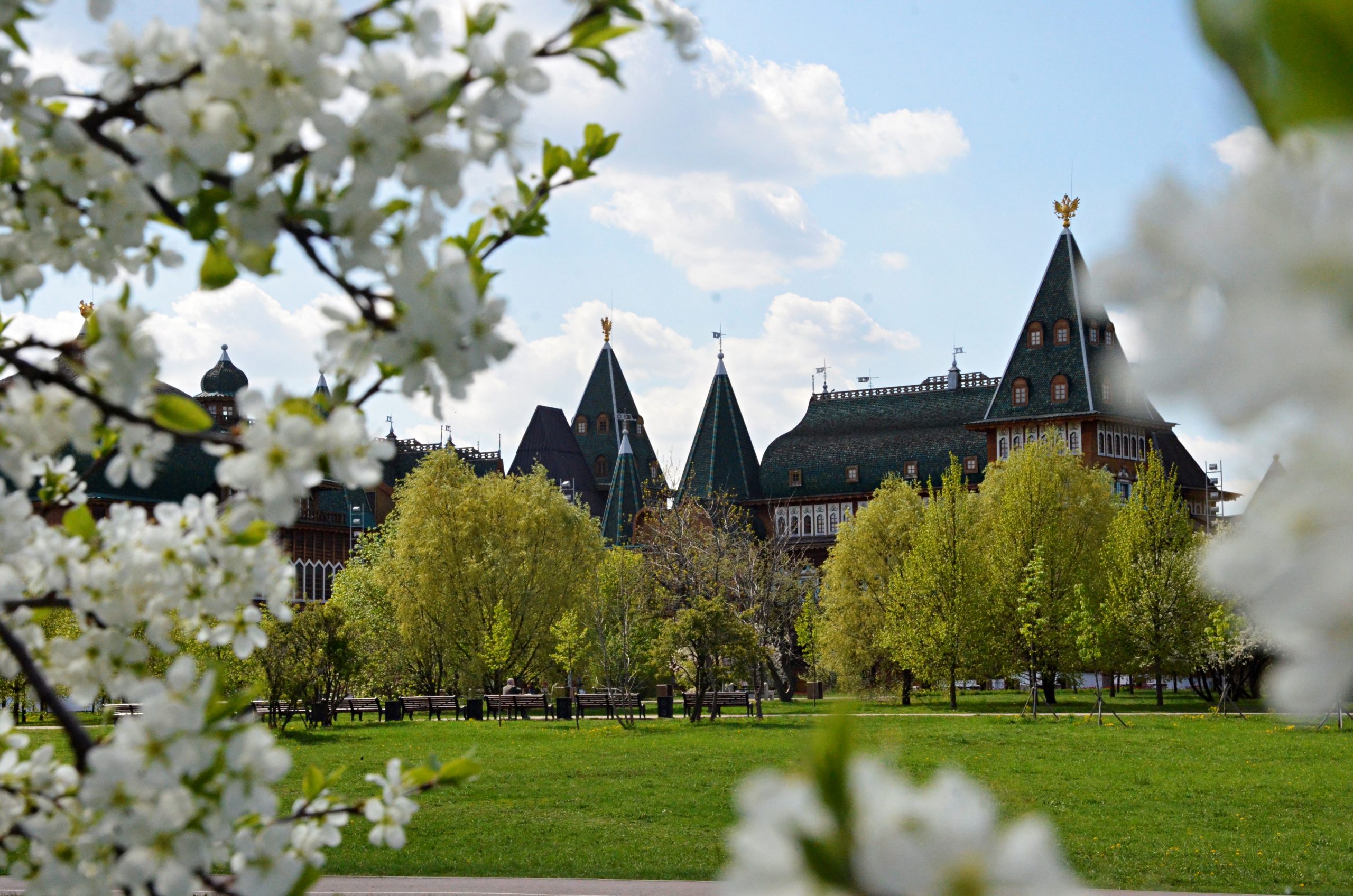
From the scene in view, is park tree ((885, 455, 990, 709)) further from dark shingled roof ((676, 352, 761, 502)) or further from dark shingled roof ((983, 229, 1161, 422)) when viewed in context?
dark shingled roof ((676, 352, 761, 502))

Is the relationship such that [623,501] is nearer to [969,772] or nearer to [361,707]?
[361,707]

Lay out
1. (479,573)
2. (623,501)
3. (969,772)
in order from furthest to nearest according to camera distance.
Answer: (623,501), (479,573), (969,772)

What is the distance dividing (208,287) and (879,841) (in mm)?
1560

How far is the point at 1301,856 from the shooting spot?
11828mm

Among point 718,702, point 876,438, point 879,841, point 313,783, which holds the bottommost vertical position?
point 718,702

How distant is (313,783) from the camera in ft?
7.77

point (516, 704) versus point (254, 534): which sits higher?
point (254, 534)

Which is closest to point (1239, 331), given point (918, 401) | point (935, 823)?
point (935, 823)

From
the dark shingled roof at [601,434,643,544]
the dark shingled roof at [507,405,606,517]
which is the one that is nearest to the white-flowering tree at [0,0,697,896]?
the dark shingled roof at [601,434,643,544]

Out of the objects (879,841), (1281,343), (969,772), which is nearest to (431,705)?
(969,772)

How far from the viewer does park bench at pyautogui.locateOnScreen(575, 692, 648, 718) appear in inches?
1267

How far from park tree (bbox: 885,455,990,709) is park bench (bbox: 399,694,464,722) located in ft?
41.1

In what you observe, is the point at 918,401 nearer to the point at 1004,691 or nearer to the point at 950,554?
the point at 1004,691

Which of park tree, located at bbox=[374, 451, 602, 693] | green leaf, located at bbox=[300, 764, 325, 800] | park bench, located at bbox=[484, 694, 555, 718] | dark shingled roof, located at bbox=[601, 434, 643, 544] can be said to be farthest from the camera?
dark shingled roof, located at bbox=[601, 434, 643, 544]
